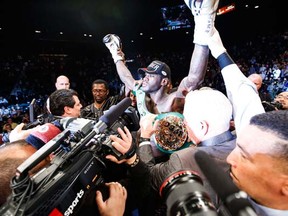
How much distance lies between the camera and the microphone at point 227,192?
493 millimetres

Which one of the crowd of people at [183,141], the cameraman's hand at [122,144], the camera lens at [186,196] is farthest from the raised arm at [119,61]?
the camera lens at [186,196]

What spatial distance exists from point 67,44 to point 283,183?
17026 millimetres

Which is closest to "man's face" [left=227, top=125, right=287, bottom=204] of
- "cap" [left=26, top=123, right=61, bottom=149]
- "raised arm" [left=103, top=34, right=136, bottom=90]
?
"cap" [left=26, top=123, right=61, bottom=149]

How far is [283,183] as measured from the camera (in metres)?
0.74

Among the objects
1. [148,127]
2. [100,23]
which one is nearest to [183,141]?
[148,127]

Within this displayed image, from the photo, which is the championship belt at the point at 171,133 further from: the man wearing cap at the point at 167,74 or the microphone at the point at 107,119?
the man wearing cap at the point at 167,74

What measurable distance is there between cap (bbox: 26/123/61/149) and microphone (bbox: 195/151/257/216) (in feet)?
2.02

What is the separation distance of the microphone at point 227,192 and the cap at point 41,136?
614 millimetres

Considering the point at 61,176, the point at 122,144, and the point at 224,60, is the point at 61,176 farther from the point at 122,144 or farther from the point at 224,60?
the point at 224,60

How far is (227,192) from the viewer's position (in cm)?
57

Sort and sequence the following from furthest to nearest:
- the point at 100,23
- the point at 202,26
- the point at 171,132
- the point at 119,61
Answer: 1. the point at 100,23
2. the point at 119,61
3. the point at 202,26
4. the point at 171,132

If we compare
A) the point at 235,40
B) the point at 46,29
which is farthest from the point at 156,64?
the point at 235,40

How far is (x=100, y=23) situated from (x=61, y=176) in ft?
49.4

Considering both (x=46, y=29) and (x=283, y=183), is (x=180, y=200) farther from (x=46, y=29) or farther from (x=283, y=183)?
(x=46, y=29)
